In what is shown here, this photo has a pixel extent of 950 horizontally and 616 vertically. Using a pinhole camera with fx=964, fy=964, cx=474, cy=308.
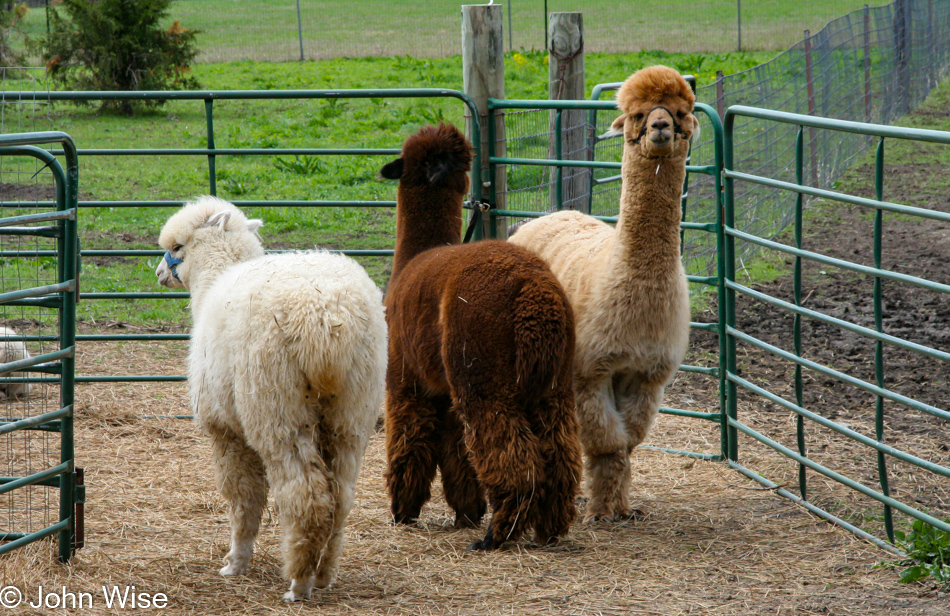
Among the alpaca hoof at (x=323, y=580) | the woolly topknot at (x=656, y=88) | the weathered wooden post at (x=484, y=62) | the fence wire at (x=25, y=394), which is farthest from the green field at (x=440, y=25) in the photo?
the alpaca hoof at (x=323, y=580)

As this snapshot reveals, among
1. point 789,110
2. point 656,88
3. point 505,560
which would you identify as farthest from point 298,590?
point 789,110

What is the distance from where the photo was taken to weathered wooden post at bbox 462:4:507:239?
19.9 ft

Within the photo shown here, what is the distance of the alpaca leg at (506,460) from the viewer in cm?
391

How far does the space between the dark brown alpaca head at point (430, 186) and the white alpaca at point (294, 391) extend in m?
1.03

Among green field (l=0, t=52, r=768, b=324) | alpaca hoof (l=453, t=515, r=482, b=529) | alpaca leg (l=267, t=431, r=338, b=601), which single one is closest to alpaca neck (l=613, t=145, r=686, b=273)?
alpaca hoof (l=453, t=515, r=482, b=529)

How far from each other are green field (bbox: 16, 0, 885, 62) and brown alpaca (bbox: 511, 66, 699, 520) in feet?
61.1

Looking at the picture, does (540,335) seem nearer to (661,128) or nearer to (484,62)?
(661,128)

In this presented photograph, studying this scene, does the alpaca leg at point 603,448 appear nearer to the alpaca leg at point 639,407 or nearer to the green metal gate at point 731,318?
the alpaca leg at point 639,407

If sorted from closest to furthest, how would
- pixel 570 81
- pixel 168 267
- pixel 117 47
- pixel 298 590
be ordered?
1. pixel 298 590
2. pixel 168 267
3. pixel 570 81
4. pixel 117 47

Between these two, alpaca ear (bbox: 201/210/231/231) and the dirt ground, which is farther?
alpaca ear (bbox: 201/210/231/231)

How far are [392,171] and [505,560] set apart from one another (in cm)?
190

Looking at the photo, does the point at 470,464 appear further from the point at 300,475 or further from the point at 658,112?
the point at 658,112

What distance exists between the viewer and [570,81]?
714 cm

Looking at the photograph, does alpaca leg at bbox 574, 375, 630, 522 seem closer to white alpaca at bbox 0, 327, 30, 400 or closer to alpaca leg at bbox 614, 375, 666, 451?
alpaca leg at bbox 614, 375, 666, 451
